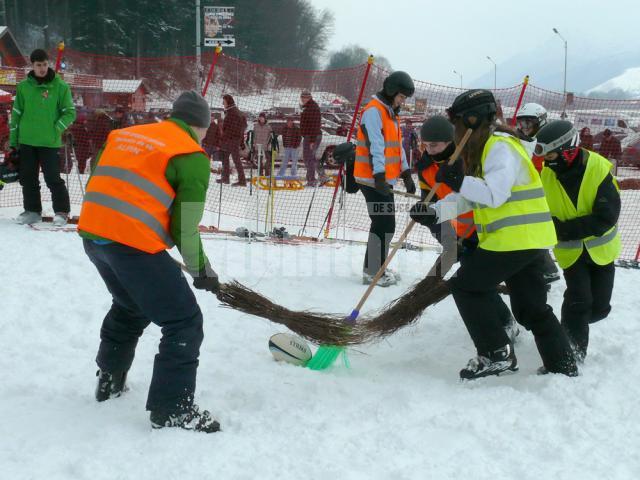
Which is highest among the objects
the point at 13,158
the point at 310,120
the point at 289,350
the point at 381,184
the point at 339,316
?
the point at 381,184

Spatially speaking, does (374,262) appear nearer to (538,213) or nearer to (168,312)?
(538,213)

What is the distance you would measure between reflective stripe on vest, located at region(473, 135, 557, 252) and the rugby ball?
126 centimetres

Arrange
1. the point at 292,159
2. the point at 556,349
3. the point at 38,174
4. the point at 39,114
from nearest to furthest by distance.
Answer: the point at 556,349
the point at 39,114
the point at 38,174
the point at 292,159

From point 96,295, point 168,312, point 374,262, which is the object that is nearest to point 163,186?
point 168,312

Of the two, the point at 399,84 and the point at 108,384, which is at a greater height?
the point at 399,84

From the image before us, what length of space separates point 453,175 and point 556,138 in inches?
30.6

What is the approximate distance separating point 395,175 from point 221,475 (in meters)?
3.36

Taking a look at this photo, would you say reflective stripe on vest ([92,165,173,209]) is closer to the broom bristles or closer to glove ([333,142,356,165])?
the broom bristles

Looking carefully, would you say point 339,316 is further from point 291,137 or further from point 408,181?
point 291,137

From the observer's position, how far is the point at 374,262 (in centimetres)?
529

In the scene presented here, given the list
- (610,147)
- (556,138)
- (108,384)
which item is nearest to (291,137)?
(610,147)

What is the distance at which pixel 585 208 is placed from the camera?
11.8 ft

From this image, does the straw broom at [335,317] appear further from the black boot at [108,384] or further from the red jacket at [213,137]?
the red jacket at [213,137]

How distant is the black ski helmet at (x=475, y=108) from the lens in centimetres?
319
